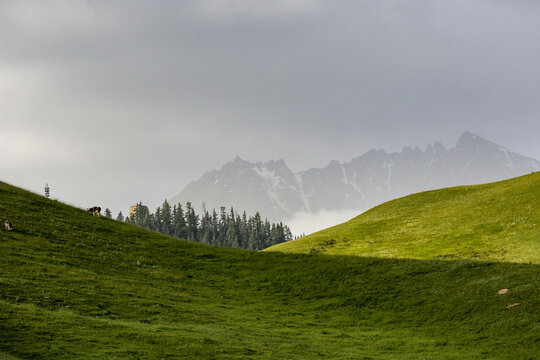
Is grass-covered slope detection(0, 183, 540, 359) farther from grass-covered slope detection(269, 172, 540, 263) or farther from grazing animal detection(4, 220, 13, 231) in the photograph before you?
grass-covered slope detection(269, 172, 540, 263)

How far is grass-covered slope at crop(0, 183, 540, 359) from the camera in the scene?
83.8 ft

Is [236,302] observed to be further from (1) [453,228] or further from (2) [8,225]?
(1) [453,228]

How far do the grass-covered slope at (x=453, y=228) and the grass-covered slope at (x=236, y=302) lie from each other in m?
8.75

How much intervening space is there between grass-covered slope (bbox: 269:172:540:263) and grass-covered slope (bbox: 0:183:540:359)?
875 centimetres

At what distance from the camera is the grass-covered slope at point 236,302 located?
1006 inches

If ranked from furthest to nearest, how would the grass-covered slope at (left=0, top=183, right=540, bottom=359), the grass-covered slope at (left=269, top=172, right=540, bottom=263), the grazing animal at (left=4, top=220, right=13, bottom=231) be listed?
the grass-covered slope at (left=269, top=172, right=540, bottom=263)
the grazing animal at (left=4, top=220, right=13, bottom=231)
the grass-covered slope at (left=0, top=183, right=540, bottom=359)

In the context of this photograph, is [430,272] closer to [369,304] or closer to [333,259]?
[369,304]

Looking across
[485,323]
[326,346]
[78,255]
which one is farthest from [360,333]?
[78,255]

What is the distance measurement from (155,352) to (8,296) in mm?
12558

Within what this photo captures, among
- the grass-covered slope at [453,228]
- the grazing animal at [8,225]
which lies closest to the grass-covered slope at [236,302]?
the grazing animal at [8,225]

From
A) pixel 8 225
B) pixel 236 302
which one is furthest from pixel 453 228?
pixel 8 225

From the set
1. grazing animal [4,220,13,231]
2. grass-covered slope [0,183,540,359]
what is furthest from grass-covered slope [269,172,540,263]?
grazing animal [4,220,13,231]

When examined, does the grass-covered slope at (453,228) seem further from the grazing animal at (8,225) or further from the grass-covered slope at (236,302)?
the grazing animal at (8,225)

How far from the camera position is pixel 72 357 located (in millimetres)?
21094
